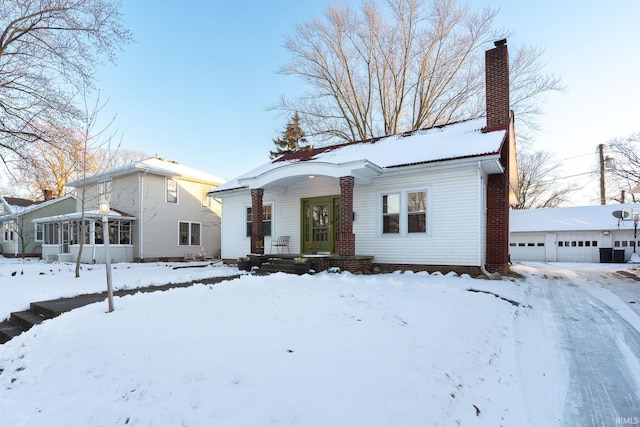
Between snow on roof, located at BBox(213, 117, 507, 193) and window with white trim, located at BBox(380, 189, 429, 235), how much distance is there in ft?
3.31

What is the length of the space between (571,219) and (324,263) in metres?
20.2

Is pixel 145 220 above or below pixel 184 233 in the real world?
above

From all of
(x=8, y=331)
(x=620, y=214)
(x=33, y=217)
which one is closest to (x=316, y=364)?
(x=8, y=331)

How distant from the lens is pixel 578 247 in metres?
20.9

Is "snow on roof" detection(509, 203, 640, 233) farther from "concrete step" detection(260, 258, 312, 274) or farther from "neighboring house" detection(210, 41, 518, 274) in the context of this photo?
"concrete step" detection(260, 258, 312, 274)

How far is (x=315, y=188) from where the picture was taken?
12.4m

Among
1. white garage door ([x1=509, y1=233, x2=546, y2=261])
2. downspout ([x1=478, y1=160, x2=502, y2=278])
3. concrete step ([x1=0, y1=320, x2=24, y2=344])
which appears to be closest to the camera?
concrete step ([x1=0, y1=320, x2=24, y2=344])

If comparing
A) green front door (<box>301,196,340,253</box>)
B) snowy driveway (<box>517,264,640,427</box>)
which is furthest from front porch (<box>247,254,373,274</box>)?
snowy driveway (<box>517,264,640,427</box>)

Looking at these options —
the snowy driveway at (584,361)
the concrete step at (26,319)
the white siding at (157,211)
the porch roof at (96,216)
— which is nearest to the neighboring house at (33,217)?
the white siding at (157,211)

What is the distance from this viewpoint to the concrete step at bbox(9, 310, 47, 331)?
5.10 m

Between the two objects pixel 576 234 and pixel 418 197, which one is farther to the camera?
pixel 576 234

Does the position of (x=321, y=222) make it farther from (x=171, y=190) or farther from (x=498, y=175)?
(x=171, y=190)

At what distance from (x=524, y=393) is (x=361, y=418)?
1.90 metres

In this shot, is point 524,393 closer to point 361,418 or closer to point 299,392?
point 361,418
